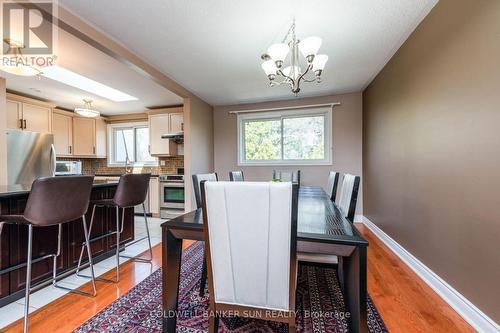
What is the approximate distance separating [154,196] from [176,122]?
162 centimetres

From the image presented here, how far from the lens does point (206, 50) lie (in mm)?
2523

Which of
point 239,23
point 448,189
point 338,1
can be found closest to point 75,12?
point 239,23

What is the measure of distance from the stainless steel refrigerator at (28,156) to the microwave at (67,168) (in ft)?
1.29

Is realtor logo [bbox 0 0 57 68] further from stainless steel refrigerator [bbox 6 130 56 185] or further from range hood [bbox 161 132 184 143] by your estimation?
range hood [bbox 161 132 184 143]

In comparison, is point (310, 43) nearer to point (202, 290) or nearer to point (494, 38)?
point (494, 38)

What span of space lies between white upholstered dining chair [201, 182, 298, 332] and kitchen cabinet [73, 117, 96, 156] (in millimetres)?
5280

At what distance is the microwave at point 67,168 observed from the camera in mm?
4269

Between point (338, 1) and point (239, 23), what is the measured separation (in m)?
0.85

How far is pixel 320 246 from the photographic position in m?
1.02

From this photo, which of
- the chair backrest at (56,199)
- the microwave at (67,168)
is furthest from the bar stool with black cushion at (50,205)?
the microwave at (67,168)

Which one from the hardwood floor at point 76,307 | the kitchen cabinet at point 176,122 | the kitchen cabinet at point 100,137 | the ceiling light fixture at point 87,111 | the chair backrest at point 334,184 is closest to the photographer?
the hardwood floor at point 76,307

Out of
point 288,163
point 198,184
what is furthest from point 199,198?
point 288,163

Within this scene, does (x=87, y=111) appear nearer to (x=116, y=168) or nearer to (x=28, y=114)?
(x=28, y=114)

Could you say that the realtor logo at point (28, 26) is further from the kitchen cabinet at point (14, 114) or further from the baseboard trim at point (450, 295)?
the baseboard trim at point (450, 295)
